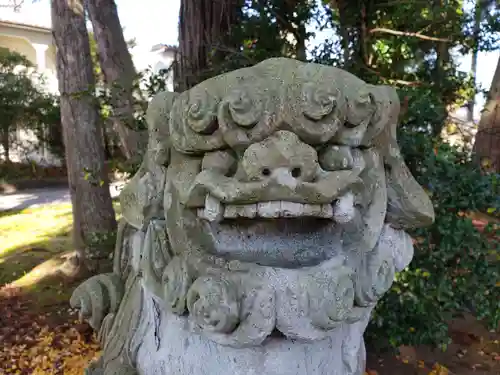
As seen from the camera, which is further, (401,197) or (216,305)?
(401,197)

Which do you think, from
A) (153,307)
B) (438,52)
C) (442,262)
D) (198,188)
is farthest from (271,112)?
(438,52)

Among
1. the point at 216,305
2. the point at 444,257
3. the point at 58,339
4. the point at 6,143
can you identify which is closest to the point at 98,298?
the point at 216,305

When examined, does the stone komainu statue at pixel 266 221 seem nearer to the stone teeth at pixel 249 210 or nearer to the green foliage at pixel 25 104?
the stone teeth at pixel 249 210

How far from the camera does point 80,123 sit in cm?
367

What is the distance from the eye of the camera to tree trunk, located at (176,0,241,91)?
284 centimetres

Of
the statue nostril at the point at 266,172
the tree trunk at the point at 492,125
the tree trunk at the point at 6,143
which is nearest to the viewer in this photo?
the statue nostril at the point at 266,172

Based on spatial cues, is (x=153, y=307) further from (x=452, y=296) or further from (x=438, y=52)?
(x=438, y=52)

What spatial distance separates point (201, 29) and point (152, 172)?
2008mm

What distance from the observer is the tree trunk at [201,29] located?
284 centimetres

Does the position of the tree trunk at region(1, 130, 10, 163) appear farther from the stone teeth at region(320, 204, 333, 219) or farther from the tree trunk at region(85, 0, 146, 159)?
the stone teeth at region(320, 204, 333, 219)

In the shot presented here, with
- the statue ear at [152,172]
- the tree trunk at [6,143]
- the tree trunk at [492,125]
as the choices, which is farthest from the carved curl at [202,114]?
the tree trunk at [6,143]

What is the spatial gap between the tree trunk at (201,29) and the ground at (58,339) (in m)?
1.87

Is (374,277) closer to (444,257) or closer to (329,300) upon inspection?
(329,300)

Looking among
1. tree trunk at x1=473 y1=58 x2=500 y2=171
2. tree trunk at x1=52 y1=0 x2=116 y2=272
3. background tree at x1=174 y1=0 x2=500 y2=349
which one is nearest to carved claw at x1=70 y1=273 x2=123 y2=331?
background tree at x1=174 y1=0 x2=500 y2=349
